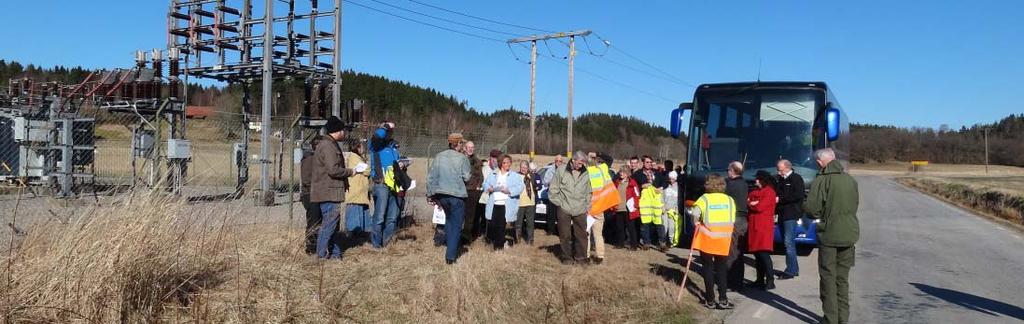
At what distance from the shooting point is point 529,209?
38.6 ft

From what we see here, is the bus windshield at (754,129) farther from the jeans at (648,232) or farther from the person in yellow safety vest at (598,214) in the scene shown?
the person in yellow safety vest at (598,214)

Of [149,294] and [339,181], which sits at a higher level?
[339,181]

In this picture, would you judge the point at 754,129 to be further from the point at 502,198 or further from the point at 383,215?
the point at 383,215

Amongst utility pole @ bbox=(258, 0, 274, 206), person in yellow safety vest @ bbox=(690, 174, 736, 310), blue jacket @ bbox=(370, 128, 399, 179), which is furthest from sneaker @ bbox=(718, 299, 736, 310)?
utility pole @ bbox=(258, 0, 274, 206)

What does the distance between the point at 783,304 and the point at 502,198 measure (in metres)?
4.30

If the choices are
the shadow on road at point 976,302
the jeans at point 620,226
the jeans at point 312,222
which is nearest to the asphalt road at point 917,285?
the shadow on road at point 976,302

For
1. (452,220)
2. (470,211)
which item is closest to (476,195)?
(470,211)

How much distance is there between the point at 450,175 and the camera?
342 inches

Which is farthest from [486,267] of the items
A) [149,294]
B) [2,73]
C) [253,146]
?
[2,73]

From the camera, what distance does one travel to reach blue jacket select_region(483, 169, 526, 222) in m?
10.8

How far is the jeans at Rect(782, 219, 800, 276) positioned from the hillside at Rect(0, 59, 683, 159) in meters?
25.2

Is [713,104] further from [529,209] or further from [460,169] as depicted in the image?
[460,169]

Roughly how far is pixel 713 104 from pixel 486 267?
628 cm

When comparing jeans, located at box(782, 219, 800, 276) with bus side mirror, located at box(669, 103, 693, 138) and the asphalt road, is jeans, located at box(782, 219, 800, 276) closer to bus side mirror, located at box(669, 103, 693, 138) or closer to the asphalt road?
the asphalt road
